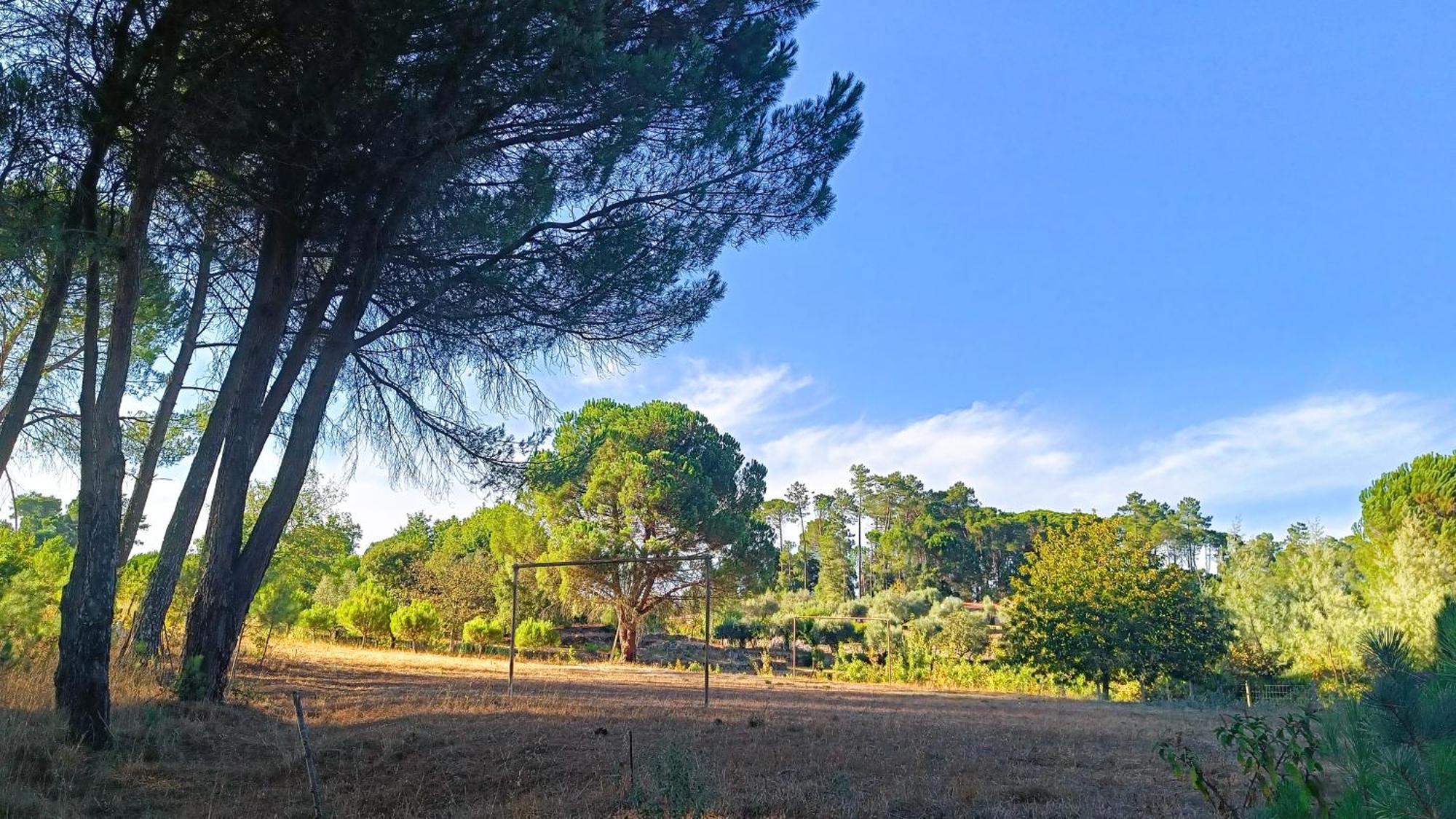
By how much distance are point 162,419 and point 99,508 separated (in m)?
5.80

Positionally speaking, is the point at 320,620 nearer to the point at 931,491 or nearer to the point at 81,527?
the point at 81,527

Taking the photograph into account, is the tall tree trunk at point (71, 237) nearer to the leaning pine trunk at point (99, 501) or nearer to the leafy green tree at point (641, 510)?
the leaning pine trunk at point (99, 501)

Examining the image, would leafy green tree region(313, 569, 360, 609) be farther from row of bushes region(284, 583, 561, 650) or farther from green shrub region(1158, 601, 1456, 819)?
green shrub region(1158, 601, 1456, 819)

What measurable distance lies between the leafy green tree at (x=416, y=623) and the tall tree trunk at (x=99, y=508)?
56.9ft

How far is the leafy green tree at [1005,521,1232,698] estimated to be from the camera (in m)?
17.6

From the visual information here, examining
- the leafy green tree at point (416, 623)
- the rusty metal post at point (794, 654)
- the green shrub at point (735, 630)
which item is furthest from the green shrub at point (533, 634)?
the rusty metal post at point (794, 654)

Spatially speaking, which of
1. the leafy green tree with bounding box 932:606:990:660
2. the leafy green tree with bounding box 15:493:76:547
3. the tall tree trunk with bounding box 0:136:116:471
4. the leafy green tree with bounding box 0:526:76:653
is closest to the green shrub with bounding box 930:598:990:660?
the leafy green tree with bounding box 932:606:990:660

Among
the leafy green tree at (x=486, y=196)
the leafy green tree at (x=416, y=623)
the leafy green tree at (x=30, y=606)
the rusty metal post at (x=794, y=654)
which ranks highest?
the leafy green tree at (x=486, y=196)

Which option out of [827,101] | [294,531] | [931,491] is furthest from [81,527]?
[931,491]

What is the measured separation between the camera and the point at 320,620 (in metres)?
24.7

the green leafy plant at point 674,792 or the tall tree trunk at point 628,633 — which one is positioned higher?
the green leafy plant at point 674,792

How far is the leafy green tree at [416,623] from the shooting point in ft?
73.6

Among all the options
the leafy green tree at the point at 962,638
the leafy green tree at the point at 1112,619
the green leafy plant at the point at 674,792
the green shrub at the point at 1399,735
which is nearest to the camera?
the green shrub at the point at 1399,735

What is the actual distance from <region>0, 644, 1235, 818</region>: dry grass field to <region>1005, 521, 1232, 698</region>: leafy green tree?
26.8 ft
